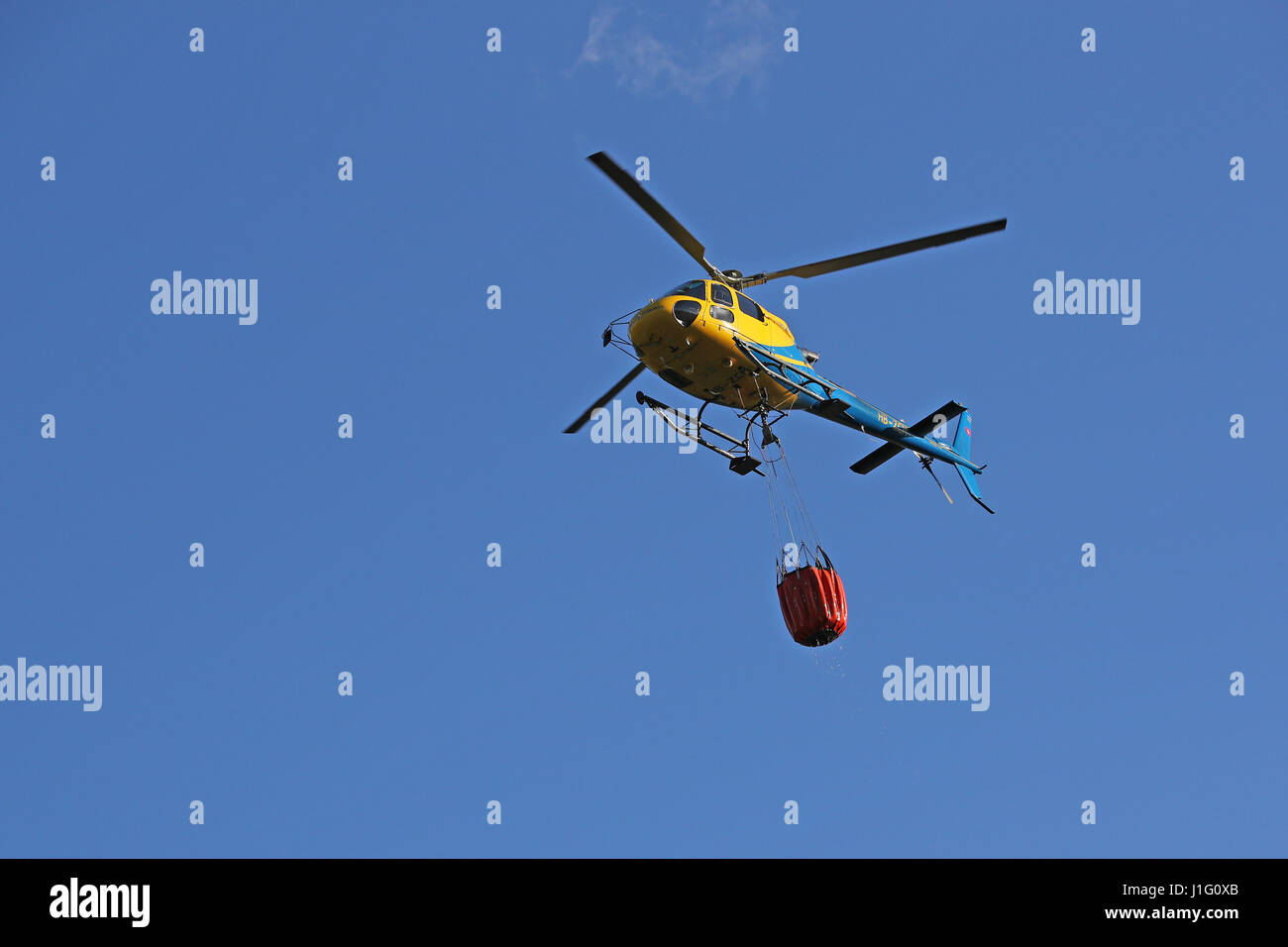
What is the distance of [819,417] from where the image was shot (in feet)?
119

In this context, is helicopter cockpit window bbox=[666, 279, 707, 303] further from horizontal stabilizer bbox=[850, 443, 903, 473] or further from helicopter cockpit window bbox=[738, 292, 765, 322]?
horizontal stabilizer bbox=[850, 443, 903, 473]

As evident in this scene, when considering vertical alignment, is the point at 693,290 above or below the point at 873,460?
above

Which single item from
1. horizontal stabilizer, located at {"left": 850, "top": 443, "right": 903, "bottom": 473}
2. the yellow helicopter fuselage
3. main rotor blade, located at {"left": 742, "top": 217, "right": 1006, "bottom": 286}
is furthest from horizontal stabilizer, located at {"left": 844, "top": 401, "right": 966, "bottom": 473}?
main rotor blade, located at {"left": 742, "top": 217, "right": 1006, "bottom": 286}

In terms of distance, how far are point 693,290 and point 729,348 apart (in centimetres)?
158

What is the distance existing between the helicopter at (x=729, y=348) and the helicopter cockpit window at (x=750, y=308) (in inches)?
0.9

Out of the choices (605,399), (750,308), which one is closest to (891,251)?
(750,308)

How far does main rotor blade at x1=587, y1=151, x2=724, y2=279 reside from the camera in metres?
28.7

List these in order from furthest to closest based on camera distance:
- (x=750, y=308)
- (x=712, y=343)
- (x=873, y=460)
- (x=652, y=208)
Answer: (x=873, y=460) < (x=750, y=308) < (x=712, y=343) < (x=652, y=208)

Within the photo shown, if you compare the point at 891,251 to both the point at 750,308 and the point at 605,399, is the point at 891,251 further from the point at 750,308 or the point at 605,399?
the point at 605,399

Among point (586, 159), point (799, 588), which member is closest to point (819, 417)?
point (799, 588)

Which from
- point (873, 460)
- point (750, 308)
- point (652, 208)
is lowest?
point (873, 460)

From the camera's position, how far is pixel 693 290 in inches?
1267
